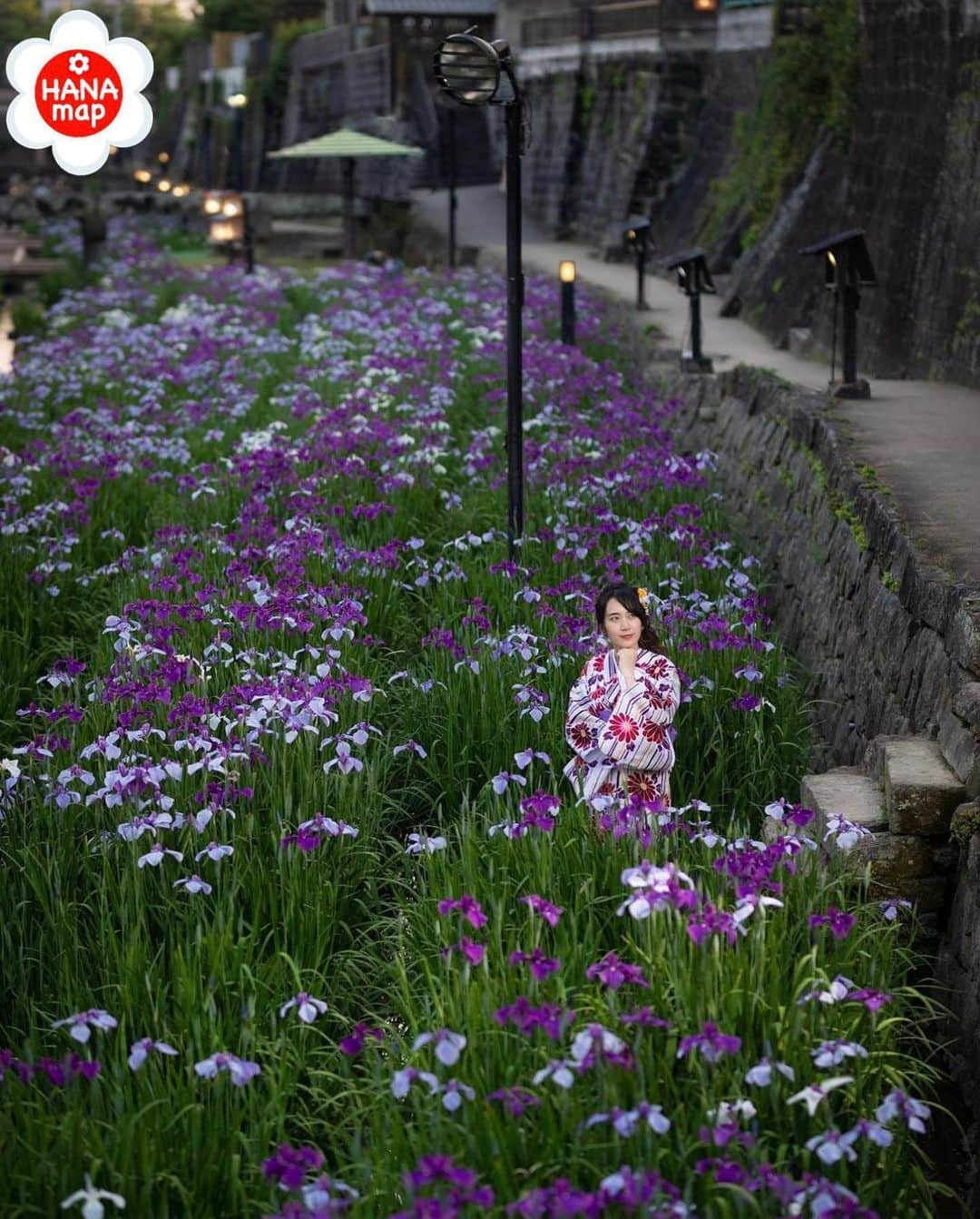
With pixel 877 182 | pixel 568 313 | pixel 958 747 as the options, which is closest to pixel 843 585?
pixel 958 747

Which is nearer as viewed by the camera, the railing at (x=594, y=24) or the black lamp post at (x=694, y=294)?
the black lamp post at (x=694, y=294)

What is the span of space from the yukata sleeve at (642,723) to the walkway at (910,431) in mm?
1149

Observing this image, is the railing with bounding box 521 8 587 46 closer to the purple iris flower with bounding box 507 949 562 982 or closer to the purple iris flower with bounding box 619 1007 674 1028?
the purple iris flower with bounding box 507 949 562 982

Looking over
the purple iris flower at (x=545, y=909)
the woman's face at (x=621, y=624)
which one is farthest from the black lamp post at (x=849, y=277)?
the purple iris flower at (x=545, y=909)

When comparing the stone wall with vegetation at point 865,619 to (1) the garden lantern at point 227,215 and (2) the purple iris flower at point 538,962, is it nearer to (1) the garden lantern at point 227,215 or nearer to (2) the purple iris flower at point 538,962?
(2) the purple iris flower at point 538,962

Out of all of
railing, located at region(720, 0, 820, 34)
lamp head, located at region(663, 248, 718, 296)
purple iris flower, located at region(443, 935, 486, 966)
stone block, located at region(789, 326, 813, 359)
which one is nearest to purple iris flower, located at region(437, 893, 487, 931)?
purple iris flower, located at region(443, 935, 486, 966)

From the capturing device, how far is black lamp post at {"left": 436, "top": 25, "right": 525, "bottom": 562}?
8.77 metres

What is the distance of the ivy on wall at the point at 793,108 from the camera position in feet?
57.0

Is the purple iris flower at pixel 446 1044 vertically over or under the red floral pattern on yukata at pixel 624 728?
under

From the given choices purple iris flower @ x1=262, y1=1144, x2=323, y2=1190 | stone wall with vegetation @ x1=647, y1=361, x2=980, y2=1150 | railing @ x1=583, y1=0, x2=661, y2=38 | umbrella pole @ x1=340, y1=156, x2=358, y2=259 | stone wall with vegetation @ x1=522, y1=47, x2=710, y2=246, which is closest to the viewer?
purple iris flower @ x1=262, y1=1144, x2=323, y2=1190

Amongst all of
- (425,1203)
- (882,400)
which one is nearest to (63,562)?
(882,400)

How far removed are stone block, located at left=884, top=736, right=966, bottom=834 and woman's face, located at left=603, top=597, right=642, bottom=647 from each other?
40.2 inches

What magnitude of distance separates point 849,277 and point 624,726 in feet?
19.5

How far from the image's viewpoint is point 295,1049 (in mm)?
4645
